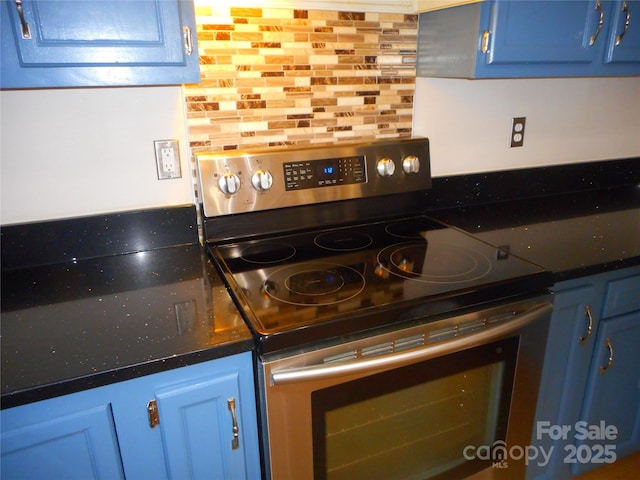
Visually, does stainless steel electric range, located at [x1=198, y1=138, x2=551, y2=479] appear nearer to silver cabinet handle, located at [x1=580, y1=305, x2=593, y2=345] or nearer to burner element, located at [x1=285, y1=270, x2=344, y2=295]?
burner element, located at [x1=285, y1=270, x2=344, y2=295]

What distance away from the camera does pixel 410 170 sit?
1.58 meters

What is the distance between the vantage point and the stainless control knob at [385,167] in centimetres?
153

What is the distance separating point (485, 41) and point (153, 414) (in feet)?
4.35

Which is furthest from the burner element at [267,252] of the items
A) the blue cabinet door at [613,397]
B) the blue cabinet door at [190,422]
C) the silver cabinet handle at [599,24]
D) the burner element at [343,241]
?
the silver cabinet handle at [599,24]

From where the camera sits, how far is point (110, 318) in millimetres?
1021

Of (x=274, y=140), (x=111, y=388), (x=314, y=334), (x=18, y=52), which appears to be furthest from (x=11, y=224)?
(x=314, y=334)

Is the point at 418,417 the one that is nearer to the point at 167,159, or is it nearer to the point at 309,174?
the point at 309,174

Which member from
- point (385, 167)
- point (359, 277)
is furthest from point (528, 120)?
point (359, 277)

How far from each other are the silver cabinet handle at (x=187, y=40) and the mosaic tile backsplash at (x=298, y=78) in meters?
0.24

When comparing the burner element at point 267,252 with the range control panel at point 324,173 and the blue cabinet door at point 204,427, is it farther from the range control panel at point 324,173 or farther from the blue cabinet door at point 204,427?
the blue cabinet door at point 204,427

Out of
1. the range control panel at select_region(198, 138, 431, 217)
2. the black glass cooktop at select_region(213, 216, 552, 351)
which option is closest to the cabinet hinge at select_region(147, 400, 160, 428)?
the black glass cooktop at select_region(213, 216, 552, 351)

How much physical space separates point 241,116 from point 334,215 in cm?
43

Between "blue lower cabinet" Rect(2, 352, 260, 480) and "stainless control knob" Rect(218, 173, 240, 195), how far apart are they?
1.80ft

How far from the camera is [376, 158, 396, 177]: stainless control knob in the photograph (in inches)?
→ 60.2
